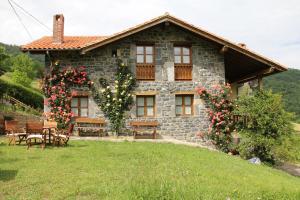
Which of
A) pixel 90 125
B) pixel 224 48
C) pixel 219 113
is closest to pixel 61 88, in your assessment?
pixel 90 125

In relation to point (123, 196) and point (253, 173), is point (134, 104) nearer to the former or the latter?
point (253, 173)

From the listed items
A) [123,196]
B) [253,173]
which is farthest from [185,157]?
[123,196]

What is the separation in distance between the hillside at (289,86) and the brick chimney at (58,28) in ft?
85.6

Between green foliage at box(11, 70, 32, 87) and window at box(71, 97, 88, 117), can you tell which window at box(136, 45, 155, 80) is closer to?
window at box(71, 97, 88, 117)

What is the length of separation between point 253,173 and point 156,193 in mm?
5540

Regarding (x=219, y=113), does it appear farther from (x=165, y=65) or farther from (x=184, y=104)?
(x=165, y=65)

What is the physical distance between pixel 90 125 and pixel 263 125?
791 cm

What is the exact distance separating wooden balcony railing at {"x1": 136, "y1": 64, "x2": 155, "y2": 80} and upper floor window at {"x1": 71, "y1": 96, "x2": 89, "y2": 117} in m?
2.82

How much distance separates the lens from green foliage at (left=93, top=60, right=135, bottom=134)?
1728cm

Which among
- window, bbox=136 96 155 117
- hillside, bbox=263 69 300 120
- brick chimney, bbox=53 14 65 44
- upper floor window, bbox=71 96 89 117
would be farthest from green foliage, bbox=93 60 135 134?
hillside, bbox=263 69 300 120

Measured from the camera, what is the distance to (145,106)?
17.7m

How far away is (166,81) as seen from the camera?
696 inches

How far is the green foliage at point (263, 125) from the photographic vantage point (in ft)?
50.0

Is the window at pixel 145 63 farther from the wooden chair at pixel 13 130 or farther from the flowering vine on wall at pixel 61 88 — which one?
the wooden chair at pixel 13 130
